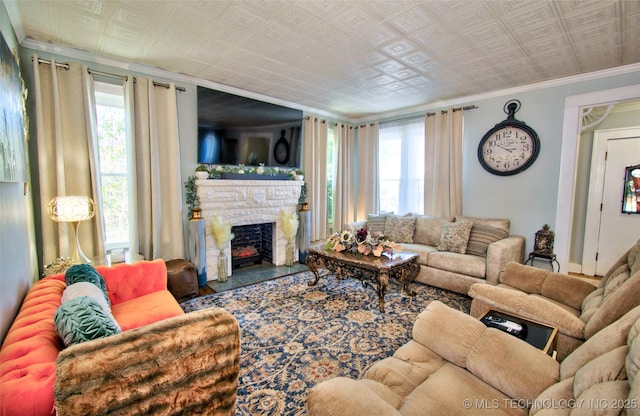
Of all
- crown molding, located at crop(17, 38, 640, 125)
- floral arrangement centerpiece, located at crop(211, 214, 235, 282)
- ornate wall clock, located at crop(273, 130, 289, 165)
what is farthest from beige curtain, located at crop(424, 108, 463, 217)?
floral arrangement centerpiece, located at crop(211, 214, 235, 282)

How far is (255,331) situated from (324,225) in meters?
2.97

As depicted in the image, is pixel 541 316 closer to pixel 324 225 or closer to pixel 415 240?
pixel 415 240

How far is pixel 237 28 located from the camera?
2.38m

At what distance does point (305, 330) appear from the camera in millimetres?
2543

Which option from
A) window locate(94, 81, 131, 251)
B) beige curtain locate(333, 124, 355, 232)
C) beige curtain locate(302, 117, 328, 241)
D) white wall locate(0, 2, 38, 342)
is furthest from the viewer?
beige curtain locate(333, 124, 355, 232)

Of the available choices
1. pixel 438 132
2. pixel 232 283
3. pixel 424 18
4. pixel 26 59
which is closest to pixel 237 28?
pixel 424 18

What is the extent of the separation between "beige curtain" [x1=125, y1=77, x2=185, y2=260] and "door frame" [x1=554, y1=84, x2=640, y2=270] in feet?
15.3

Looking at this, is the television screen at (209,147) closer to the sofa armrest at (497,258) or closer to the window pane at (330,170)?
the window pane at (330,170)

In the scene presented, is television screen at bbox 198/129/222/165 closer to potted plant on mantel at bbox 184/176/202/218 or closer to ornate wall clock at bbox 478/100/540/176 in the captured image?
potted plant on mantel at bbox 184/176/202/218

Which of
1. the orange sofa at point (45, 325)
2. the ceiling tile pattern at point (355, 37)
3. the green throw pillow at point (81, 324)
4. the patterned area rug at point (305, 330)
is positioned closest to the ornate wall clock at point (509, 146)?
the ceiling tile pattern at point (355, 37)

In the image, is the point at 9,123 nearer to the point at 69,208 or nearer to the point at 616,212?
the point at 69,208

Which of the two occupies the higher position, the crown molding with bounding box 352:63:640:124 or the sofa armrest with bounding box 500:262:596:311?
the crown molding with bounding box 352:63:640:124

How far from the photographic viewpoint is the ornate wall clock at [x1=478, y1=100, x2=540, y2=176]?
3.69 meters

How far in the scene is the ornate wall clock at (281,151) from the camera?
4.51 metres
